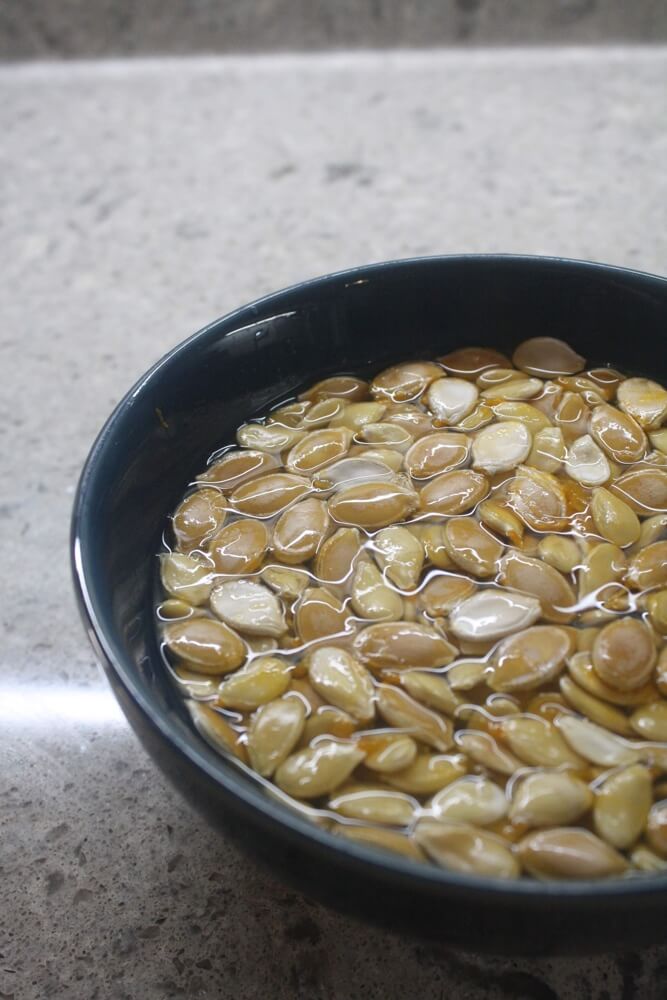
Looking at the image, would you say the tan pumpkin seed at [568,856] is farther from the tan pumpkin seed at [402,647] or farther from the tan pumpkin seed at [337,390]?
the tan pumpkin seed at [337,390]

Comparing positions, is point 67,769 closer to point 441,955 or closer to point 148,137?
point 441,955

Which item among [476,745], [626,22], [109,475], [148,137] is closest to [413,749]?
[476,745]

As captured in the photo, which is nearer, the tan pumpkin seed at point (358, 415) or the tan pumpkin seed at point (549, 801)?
the tan pumpkin seed at point (549, 801)

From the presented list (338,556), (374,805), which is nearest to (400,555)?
(338,556)

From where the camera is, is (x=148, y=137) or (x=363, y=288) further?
(x=148, y=137)

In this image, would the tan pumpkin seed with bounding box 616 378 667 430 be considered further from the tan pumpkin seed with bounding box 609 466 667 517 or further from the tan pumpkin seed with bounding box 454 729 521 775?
the tan pumpkin seed with bounding box 454 729 521 775

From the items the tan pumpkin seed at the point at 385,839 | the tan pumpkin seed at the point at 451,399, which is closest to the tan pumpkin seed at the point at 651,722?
the tan pumpkin seed at the point at 385,839
